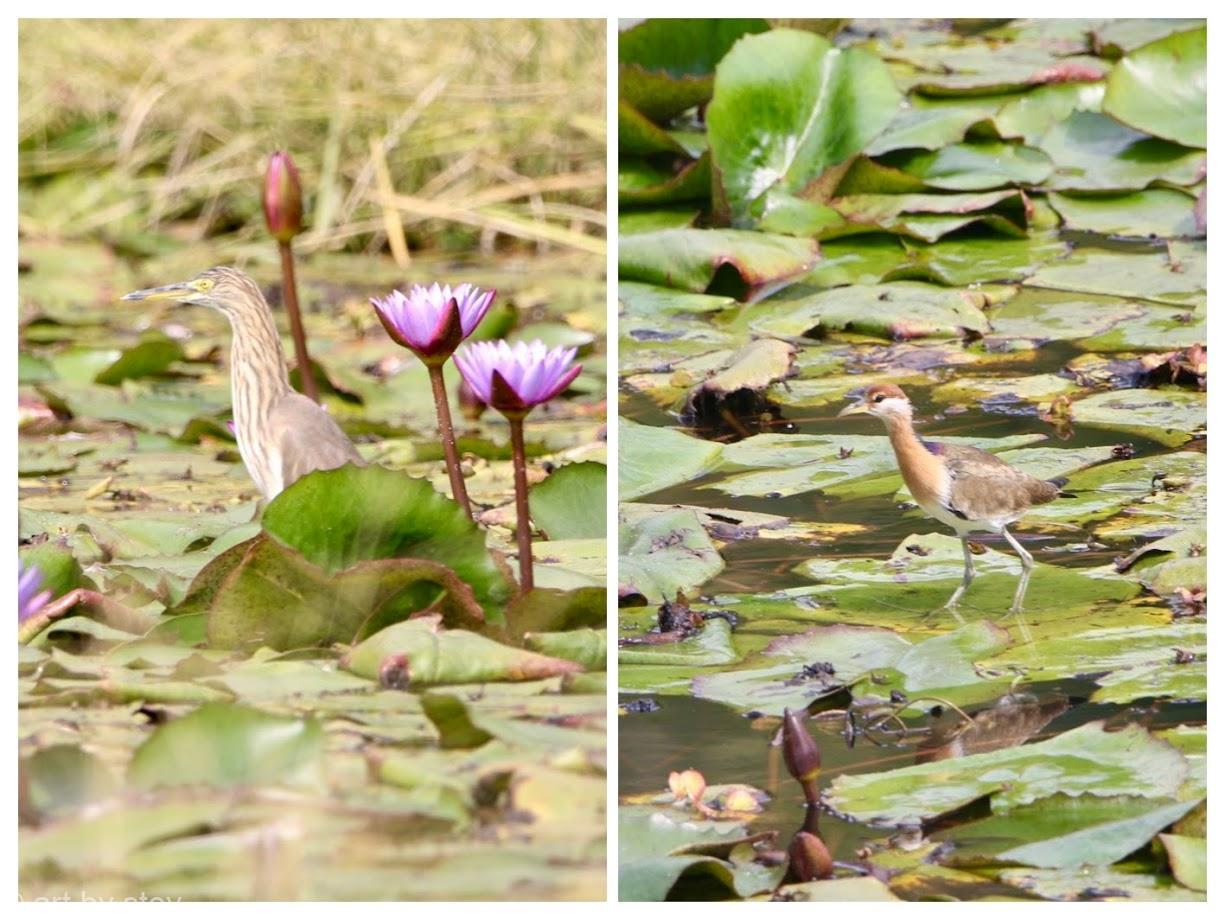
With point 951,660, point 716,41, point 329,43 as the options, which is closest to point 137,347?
point 329,43

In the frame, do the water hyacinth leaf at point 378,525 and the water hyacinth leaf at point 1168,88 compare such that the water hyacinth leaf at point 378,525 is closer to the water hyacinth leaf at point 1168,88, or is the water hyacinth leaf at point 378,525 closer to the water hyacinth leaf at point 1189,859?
the water hyacinth leaf at point 1189,859

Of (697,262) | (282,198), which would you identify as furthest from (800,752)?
(282,198)

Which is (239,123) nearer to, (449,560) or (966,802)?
(449,560)

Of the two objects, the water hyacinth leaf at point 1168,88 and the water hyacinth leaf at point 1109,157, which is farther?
the water hyacinth leaf at point 1109,157

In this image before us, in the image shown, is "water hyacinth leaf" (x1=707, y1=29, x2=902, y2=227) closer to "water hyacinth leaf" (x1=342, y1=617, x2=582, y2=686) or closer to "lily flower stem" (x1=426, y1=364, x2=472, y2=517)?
"lily flower stem" (x1=426, y1=364, x2=472, y2=517)

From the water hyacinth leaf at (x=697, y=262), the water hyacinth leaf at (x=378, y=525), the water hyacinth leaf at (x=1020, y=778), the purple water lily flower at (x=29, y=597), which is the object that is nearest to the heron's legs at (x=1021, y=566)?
the water hyacinth leaf at (x=1020, y=778)

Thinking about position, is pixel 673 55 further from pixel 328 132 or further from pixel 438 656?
pixel 328 132
